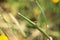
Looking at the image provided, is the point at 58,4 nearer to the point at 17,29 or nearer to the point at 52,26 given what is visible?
the point at 52,26

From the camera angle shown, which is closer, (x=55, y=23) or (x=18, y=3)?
(x=55, y=23)

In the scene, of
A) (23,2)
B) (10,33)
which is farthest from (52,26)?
(10,33)

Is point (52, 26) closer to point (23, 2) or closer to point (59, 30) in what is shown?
point (59, 30)

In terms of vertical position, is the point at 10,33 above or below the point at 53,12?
below

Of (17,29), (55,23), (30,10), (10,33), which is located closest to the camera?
(10,33)

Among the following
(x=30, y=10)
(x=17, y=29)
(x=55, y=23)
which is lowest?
(x=17, y=29)

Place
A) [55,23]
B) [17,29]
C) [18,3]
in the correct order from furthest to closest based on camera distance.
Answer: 1. [18,3]
2. [55,23]
3. [17,29]

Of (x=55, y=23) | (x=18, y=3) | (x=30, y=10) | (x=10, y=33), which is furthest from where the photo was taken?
(x=18, y=3)

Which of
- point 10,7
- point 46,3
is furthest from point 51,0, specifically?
point 10,7

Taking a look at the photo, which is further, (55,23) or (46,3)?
(46,3)
